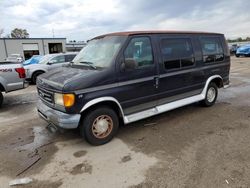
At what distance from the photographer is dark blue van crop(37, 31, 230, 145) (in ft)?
13.0

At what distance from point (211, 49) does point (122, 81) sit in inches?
126

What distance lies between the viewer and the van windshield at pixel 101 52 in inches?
171

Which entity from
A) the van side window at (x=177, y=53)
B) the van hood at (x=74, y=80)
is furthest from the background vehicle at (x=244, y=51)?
the van hood at (x=74, y=80)

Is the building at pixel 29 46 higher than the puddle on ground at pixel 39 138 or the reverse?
higher

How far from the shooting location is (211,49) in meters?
6.21

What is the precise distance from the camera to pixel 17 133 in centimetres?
506

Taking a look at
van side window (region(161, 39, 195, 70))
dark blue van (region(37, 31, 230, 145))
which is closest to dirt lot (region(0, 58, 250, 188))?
dark blue van (region(37, 31, 230, 145))

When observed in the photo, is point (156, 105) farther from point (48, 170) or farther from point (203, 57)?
point (48, 170)

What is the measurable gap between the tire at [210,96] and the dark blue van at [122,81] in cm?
57

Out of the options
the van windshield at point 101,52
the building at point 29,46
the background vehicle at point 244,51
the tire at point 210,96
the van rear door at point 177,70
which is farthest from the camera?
the building at point 29,46

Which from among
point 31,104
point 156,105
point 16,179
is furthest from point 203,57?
point 31,104

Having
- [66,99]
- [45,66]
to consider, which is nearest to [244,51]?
[45,66]

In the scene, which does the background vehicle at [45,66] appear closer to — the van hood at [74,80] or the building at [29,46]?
the van hood at [74,80]

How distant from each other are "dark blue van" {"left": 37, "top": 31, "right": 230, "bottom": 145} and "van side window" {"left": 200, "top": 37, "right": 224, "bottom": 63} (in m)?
0.06
